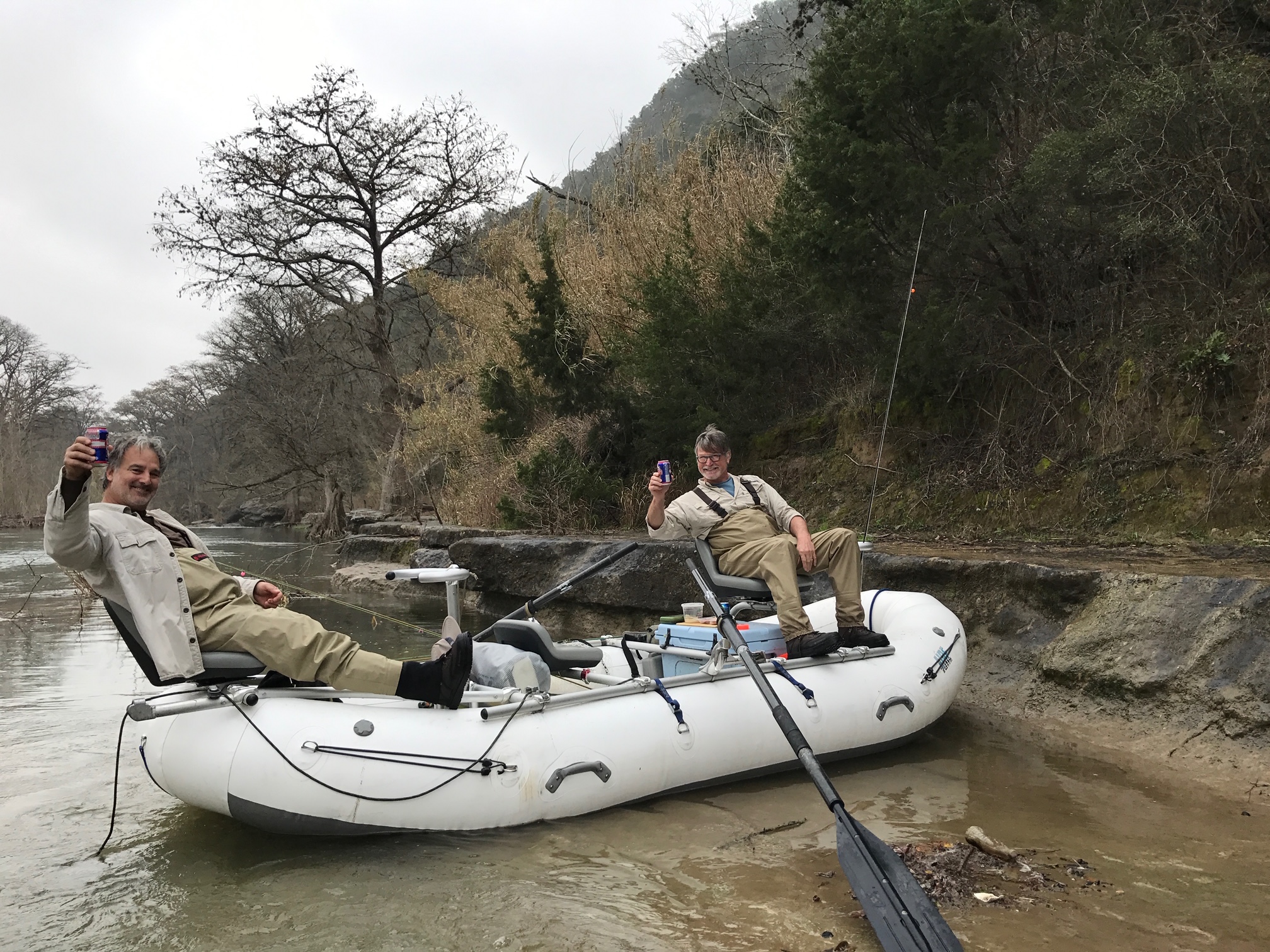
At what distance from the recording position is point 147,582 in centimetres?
358

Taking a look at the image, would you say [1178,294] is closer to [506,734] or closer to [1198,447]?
[1198,447]

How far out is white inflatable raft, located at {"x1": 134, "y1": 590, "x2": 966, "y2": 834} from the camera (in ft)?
12.1

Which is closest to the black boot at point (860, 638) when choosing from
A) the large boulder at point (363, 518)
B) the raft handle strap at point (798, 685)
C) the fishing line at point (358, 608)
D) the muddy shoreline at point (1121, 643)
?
the raft handle strap at point (798, 685)

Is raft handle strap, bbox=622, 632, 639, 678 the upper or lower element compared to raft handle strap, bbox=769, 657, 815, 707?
upper

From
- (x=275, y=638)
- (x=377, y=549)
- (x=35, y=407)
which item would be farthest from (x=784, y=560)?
(x=35, y=407)

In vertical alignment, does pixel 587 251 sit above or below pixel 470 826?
above

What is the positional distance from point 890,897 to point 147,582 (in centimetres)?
290

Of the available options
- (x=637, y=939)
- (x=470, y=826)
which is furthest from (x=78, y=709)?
(x=637, y=939)

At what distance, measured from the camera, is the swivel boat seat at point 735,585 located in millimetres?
5137

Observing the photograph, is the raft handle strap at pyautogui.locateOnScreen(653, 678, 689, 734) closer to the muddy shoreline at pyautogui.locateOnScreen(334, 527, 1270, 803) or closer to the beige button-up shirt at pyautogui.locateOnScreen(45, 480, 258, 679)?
the beige button-up shirt at pyautogui.locateOnScreen(45, 480, 258, 679)

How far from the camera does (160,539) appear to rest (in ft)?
12.0

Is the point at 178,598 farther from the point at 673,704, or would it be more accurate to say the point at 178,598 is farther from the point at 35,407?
the point at 35,407

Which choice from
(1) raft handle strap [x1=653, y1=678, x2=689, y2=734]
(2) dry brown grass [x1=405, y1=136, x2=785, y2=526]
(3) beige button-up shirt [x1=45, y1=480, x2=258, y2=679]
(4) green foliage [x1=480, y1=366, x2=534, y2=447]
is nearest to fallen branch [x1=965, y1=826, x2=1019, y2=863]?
(1) raft handle strap [x1=653, y1=678, x2=689, y2=734]

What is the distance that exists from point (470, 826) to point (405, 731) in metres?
0.48
